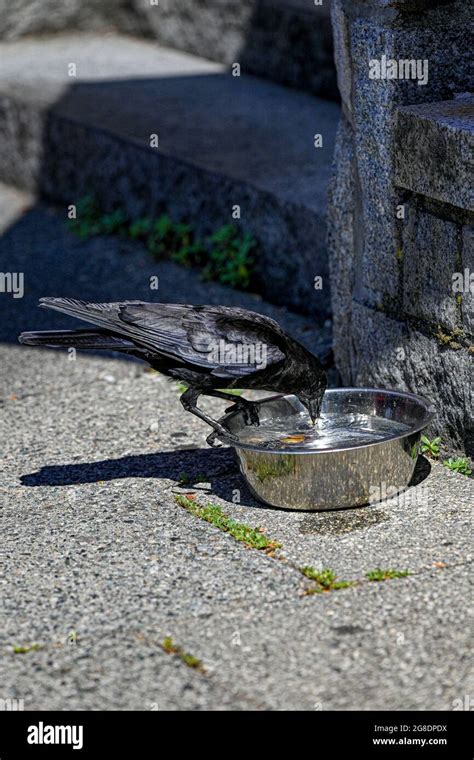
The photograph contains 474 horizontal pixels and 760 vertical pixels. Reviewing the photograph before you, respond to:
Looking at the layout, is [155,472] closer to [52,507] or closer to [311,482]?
[52,507]

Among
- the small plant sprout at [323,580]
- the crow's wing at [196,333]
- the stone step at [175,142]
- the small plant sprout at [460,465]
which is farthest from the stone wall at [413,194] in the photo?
the stone step at [175,142]

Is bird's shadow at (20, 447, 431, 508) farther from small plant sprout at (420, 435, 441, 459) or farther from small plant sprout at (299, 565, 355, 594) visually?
small plant sprout at (299, 565, 355, 594)

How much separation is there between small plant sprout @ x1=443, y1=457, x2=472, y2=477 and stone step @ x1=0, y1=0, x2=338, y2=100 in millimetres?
4046

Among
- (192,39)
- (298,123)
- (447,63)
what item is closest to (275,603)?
(447,63)

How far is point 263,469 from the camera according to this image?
4.29m

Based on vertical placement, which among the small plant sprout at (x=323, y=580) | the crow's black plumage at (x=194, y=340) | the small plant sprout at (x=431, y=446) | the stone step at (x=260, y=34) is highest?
the stone step at (x=260, y=34)

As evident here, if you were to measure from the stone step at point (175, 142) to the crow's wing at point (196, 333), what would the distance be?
184cm

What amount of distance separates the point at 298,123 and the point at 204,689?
5.10 metres

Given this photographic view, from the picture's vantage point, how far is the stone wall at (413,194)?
440 cm

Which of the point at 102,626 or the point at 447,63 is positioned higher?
the point at 447,63

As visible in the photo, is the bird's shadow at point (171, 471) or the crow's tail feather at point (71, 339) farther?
the bird's shadow at point (171, 471)

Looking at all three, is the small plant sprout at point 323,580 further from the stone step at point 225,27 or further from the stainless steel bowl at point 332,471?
the stone step at point 225,27

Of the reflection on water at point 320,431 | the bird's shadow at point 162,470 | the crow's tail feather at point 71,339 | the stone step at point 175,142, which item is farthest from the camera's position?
the stone step at point 175,142

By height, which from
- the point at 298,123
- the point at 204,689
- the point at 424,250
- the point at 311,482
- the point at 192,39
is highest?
the point at 192,39
